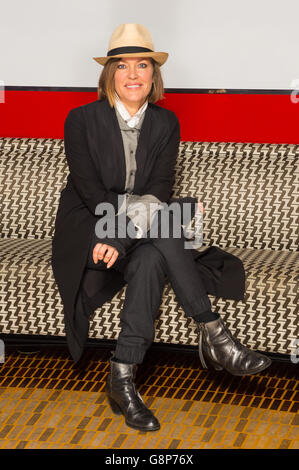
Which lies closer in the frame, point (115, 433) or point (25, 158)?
point (115, 433)

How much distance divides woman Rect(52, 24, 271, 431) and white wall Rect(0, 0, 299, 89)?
50 centimetres

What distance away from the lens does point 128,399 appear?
216 cm

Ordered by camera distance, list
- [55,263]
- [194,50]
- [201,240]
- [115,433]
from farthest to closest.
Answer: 1. [194,50]
2. [201,240]
3. [55,263]
4. [115,433]

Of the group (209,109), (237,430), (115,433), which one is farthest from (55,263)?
(209,109)

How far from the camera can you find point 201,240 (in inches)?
109

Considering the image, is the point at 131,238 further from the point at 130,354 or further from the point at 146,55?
the point at 146,55

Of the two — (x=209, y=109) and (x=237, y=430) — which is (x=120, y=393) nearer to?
(x=237, y=430)

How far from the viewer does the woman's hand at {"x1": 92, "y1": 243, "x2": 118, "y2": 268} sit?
2.24 m

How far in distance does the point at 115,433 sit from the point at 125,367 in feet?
0.65

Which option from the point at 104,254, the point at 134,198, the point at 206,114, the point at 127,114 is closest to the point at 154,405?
the point at 104,254

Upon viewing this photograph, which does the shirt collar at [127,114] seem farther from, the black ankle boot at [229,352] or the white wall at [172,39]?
the black ankle boot at [229,352]

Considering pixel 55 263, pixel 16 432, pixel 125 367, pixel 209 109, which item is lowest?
pixel 16 432

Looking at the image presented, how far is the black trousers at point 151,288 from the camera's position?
7.15ft

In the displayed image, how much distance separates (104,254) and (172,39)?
3.89 ft
